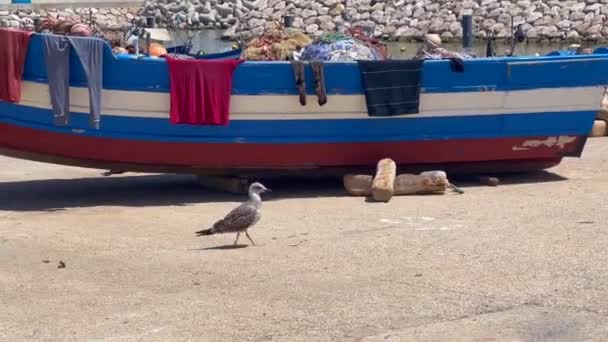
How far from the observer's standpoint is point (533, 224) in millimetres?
10445

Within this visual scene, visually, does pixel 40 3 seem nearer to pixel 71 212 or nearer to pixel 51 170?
pixel 51 170

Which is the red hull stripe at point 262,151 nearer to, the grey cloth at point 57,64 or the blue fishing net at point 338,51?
the grey cloth at point 57,64

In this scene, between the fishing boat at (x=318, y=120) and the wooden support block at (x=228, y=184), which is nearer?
the fishing boat at (x=318, y=120)

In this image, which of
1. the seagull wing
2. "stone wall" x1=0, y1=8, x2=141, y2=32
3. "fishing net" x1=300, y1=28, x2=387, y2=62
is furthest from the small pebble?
"stone wall" x1=0, y1=8, x2=141, y2=32

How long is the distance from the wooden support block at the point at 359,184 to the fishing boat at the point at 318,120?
443 millimetres

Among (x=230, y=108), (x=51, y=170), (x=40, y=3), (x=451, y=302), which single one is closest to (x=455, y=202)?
(x=230, y=108)

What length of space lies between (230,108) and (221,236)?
2.18 meters

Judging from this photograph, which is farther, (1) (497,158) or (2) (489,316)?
(1) (497,158)

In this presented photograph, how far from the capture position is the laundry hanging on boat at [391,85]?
1252 cm

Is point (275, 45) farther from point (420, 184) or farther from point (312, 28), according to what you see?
point (312, 28)

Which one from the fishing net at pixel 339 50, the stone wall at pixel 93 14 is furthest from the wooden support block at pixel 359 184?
the stone wall at pixel 93 14

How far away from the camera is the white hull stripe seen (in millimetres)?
12195

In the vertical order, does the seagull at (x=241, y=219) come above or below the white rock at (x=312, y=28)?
above

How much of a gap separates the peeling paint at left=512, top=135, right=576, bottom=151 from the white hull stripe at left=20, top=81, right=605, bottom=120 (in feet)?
1.05
